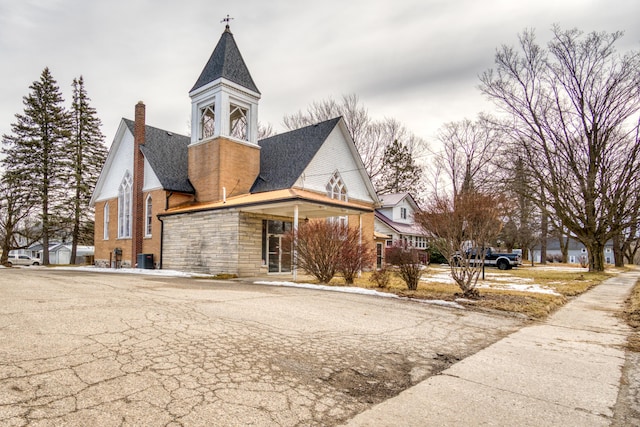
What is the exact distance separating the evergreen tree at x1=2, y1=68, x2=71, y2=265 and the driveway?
105ft

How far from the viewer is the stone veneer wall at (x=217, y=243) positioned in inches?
650

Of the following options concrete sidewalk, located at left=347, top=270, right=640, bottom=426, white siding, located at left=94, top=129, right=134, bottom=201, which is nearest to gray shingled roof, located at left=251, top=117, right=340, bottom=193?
white siding, located at left=94, top=129, right=134, bottom=201

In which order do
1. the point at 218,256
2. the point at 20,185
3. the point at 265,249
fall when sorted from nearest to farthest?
the point at 218,256, the point at 265,249, the point at 20,185

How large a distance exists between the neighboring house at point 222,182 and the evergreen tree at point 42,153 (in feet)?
45.1

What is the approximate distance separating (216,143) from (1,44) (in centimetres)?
1108

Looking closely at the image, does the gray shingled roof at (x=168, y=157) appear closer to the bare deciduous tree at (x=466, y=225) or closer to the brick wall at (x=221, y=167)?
the brick wall at (x=221, y=167)

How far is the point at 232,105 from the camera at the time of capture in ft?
69.3

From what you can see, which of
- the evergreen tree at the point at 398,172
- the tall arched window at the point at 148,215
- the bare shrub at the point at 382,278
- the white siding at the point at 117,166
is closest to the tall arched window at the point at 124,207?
the white siding at the point at 117,166

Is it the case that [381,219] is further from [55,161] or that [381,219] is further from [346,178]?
[55,161]

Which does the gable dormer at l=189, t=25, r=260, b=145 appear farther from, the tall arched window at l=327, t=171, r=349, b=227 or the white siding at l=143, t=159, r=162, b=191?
the tall arched window at l=327, t=171, r=349, b=227

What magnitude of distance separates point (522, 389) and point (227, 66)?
20.5 m

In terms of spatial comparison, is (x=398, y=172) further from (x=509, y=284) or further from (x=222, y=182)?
(x=509, y=284)

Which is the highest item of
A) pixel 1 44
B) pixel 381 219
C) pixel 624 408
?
pixel 1 44

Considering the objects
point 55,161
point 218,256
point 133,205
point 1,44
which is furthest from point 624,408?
point 55,161
